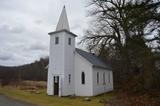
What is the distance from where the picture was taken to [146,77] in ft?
68.6

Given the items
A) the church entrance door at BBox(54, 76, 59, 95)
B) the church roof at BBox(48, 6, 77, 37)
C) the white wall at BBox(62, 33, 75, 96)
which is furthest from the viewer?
the church roof at BBox(48, 6, 77, 37)

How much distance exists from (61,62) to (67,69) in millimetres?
1080

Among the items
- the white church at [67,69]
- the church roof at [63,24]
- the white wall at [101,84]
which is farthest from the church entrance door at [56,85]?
the church roof at [63,24]

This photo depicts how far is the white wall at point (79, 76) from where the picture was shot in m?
23.4

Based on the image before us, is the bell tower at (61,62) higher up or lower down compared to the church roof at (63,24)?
lower down

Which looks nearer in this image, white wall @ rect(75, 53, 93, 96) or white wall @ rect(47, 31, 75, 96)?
white wall @ rect(47, 31, 75, 96)

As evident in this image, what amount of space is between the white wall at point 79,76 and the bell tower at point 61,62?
0.58 m

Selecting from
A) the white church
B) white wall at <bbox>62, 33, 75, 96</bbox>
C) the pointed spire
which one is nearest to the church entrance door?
the white church

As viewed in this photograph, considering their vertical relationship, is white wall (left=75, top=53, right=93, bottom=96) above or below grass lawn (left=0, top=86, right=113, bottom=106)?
above

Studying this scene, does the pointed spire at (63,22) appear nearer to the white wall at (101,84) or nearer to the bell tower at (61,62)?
the bell tower at (61,62)

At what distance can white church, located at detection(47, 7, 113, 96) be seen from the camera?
75.9 ft

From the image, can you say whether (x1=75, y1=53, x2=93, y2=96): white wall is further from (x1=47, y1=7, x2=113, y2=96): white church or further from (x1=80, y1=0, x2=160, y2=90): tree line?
(x1=80, y1=0, x2=160, y2=90): tree line

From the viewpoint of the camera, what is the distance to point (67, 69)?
2341cm

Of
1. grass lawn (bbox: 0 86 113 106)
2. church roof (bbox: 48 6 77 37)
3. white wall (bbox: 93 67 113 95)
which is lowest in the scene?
grass lawn (bbox: 0 86 113 106)
